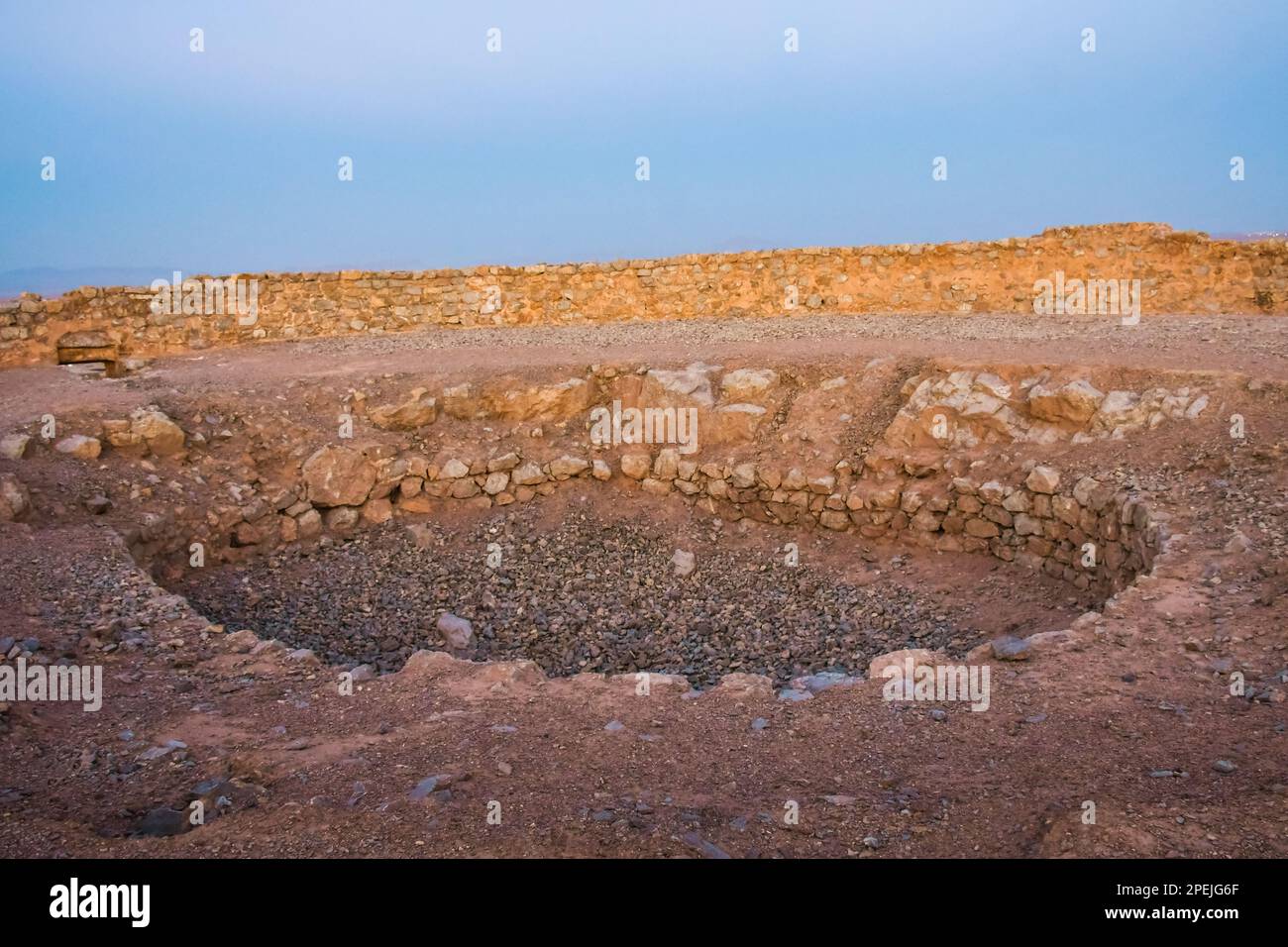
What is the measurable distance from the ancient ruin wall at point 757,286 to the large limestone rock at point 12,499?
6911 mm

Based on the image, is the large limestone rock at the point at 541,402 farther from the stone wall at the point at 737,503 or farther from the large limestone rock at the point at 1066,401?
the large limestone rock at the point at 1066,401

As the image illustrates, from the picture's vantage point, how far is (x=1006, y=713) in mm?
4273

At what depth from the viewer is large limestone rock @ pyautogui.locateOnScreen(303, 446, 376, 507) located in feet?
29.9

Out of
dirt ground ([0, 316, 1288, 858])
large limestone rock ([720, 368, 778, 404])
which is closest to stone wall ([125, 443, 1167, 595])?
dirt ground ([0, 316, 1288, 858])

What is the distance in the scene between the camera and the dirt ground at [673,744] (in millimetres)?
3252

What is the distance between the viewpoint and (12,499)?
269 inches

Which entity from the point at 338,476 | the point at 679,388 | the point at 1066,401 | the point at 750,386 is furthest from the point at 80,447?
the point at 1066,401

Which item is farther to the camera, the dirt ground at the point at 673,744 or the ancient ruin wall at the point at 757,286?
the ancient ruin wall at the point at 757,286

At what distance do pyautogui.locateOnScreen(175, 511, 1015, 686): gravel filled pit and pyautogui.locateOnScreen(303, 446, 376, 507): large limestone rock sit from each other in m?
0.49

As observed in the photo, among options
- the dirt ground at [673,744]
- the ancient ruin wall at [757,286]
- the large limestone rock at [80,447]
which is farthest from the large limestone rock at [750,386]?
the large limestone rock at [80,447]

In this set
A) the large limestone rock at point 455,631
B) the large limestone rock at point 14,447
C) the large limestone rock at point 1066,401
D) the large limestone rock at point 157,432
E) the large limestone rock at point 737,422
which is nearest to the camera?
the large limestone rock at point 455,631

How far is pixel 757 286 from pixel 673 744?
11.4 m

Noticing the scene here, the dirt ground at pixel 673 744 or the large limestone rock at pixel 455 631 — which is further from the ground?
the dirt ground at pixel 673 744

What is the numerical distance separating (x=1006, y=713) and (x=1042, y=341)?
22.7 feet
